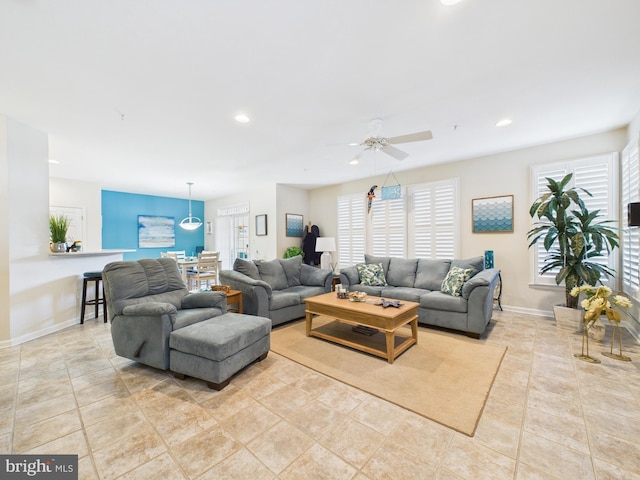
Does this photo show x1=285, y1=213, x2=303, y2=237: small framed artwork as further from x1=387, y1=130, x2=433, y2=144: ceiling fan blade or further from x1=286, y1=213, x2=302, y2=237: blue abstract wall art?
x1=387, y1=130, x2=433, y2=144: ceiling fan blade

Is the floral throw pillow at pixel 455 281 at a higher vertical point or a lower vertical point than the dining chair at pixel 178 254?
lower

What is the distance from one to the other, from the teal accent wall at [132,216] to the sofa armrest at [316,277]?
17.5ft

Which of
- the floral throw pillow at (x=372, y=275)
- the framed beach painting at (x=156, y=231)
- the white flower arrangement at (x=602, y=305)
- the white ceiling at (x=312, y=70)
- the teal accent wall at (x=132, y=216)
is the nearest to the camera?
the white ceiling at (x=312, y=70)

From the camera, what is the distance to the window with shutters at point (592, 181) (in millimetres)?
3643

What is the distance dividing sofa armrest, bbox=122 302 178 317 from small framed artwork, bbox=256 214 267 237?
448 centimetres

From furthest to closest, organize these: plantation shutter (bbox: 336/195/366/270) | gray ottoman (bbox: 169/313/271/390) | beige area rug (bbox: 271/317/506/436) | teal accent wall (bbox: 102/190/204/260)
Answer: teal accent wall (bbox: 102/190/204/260), plantation shutter (bbox: 336/195/366/270), gray ottoman (bbox: 169/313/271/390), beige area rug (bbox: 271/317/506/436)

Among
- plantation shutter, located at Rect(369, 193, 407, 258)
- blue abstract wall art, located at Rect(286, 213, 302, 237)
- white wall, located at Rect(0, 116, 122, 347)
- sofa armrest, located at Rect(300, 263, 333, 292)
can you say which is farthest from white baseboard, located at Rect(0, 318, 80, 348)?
plantation shutter, located at Rect(369, 193, 407, 258)

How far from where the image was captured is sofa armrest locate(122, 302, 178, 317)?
235 cm

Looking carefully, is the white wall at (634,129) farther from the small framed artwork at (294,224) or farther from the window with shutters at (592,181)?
the small framed artwork at (294,224)

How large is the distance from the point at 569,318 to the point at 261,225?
6070mm

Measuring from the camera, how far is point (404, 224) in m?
5.52

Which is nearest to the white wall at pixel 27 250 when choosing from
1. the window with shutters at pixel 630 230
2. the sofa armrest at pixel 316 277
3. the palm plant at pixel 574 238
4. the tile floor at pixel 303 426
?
the tile floor at pixel 303 426

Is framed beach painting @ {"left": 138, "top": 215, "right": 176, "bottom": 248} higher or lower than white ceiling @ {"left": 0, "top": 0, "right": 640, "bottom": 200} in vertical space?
lower

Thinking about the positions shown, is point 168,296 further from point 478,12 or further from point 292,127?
point 478,12
